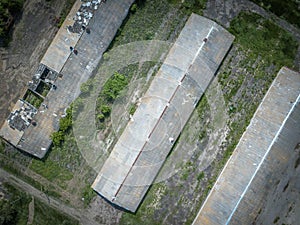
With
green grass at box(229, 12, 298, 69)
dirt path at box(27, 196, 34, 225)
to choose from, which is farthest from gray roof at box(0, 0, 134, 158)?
green grass at box(229, 12, 298, 69)

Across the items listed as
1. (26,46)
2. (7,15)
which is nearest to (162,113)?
(26,46)

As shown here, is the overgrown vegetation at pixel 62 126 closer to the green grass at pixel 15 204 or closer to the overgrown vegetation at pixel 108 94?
the overgrown vegetation at pixel 108 94

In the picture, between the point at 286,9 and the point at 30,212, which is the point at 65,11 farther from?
the point at 286,9

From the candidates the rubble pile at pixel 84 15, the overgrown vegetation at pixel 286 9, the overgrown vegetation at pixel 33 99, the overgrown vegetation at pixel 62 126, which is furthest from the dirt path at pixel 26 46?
the overgrown vegetation at pixel 286 9

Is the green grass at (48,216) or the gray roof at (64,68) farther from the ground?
the gray roof at (64,68)

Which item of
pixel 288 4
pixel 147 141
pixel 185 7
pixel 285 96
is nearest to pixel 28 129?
pixel 147 141
